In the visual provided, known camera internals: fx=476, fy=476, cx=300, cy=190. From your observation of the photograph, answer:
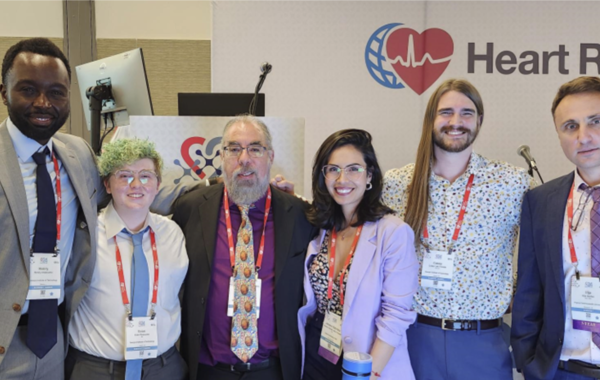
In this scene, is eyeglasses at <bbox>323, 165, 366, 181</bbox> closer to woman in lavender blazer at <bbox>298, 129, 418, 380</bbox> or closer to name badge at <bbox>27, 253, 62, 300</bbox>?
woman in lavender blazer at <bbox>298, 129, 418, 380</bbox>

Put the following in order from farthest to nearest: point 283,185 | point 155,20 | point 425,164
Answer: point 155,20
point 283,185
point 425,164

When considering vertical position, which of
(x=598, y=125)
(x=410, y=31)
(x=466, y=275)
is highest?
(x=410, y=31)

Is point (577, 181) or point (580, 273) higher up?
point (577, 181)

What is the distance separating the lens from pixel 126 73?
10.4 feet

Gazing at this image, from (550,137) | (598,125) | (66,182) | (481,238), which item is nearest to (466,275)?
(481,238)

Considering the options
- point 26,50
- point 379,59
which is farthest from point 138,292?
point 379,59

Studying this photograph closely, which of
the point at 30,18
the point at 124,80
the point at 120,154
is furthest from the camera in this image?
the point at 30,18

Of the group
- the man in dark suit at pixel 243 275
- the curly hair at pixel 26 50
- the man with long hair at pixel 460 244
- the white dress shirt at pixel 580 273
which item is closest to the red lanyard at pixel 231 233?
the man in dark suit at pixel 243 275

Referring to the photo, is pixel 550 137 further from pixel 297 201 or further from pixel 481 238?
pixel 297 201

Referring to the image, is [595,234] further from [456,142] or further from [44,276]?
[44,276]

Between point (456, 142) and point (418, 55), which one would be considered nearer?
point (456, 142)

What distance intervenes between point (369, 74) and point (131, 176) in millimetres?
3046

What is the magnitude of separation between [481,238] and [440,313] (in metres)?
0.40

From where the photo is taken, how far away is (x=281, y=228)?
2.28 m
